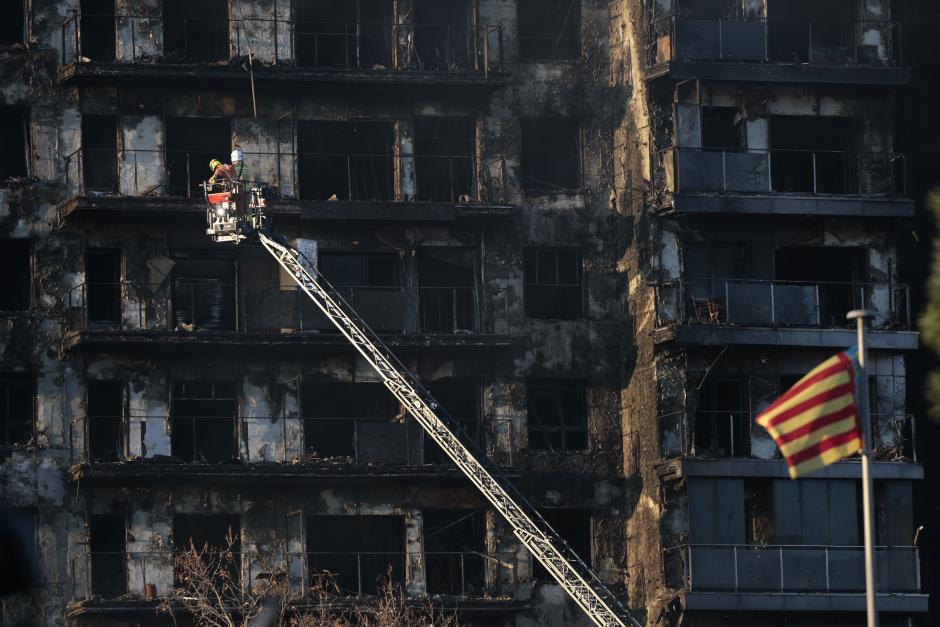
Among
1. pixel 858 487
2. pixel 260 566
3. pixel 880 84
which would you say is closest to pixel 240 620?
pixel 260 566

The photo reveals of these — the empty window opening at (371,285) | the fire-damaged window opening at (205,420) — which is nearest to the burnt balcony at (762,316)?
the empty window opening at (371,285)

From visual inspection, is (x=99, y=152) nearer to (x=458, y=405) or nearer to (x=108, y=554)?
(x=108, y=554)

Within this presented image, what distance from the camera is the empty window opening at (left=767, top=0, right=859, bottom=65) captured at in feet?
204

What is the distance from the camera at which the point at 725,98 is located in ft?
201

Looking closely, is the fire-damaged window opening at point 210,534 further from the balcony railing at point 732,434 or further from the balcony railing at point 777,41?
the balcony railing at point 777,41

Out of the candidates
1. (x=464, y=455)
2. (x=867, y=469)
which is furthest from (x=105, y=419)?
(x=867, y=469)

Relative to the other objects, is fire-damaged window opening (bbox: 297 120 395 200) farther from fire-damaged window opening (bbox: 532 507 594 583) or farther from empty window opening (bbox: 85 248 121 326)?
fire-damaged window opening (bbox: 532 507 594 583)

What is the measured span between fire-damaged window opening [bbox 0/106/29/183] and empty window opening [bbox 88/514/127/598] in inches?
Result: 389

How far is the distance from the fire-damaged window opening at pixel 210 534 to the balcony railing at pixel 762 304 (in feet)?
42.7

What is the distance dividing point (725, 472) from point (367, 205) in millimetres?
12253

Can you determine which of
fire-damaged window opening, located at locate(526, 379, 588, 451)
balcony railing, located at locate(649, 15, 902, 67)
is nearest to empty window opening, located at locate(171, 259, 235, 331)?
fire-damaged window opening, located at locate(526, 379, 588, 451)

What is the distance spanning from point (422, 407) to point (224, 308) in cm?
676

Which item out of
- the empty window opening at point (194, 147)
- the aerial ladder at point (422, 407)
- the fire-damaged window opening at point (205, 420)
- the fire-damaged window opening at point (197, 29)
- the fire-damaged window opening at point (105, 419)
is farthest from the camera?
the fire-damaged window opening at point (197, 29)

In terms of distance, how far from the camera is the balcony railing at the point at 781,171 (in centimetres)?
6012
